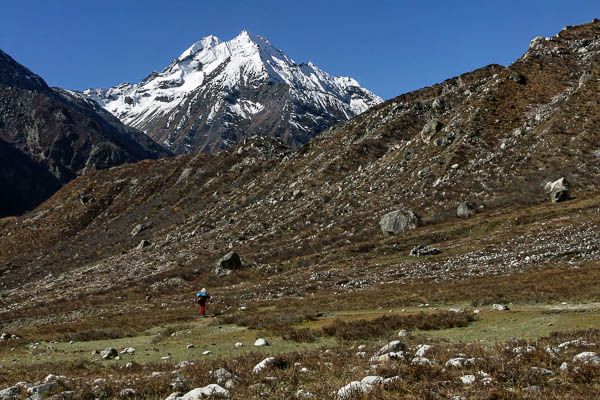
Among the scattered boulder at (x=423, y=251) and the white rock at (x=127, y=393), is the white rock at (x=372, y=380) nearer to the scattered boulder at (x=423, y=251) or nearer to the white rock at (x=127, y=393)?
the white rock at (x=127, y=393)

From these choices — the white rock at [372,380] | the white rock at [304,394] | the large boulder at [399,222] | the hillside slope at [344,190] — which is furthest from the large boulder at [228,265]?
the white rock at [372,380]

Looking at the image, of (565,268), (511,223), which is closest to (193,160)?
(511,223)

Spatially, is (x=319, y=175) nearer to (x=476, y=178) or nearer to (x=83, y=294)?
(x=476, y=178)

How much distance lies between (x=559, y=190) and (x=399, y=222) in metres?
22.7

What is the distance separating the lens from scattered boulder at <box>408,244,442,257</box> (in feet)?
162

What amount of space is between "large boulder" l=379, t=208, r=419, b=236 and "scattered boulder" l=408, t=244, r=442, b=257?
1135 centimetres

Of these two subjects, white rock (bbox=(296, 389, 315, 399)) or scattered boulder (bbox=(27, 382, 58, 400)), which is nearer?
white rock (bbox=(296, 389, 315, 399))

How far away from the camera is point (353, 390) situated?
798cm

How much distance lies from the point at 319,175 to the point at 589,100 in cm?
5516

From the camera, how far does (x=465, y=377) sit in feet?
27.6

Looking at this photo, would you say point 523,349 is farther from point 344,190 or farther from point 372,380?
point 344,190

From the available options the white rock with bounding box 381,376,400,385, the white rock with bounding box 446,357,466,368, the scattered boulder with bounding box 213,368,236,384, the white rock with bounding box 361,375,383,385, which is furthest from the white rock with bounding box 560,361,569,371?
the scattered boulder with bounding box 213,368,236,384

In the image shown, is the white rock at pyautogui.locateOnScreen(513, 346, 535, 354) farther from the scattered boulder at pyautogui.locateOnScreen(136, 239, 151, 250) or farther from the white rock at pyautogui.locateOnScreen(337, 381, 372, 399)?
the scattered boulder at pyautogui.locateOnScreen(136, 239, 151, 250)

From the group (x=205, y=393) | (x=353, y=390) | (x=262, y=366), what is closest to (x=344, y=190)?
(x=262, y=366)
